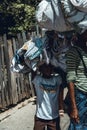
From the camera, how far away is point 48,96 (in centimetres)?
511

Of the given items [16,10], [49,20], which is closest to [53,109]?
[49,20]

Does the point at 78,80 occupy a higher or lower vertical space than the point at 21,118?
higher

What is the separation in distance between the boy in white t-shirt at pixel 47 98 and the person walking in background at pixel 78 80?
0.46 meters

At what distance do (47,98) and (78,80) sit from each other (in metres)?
0.60

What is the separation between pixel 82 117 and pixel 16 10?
776cm

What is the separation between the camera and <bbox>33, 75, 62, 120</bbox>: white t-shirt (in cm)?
510

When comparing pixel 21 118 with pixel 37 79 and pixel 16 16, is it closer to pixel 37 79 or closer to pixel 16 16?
pixel 37 79

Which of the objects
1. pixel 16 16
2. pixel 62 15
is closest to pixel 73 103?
pixel 62 15

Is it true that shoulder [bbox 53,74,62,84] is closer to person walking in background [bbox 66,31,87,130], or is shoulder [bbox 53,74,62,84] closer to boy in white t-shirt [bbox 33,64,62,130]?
boy in white t-shirt [bbox 33,64,62,130]

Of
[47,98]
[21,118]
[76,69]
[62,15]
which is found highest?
[62,15]

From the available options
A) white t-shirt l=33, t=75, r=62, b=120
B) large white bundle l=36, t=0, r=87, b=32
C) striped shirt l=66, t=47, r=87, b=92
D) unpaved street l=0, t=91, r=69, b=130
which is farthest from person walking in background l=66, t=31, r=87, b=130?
unpaved street l=0, t=91, r=69, b=130

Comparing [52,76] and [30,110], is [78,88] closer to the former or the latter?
[52,76]

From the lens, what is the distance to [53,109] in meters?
5.14

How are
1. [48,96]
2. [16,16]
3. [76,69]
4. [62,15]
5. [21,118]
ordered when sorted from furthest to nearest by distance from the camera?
1. [16,16]
2. [21,118]
3. [48,96]
4. [76,69]
5. [62,15]
